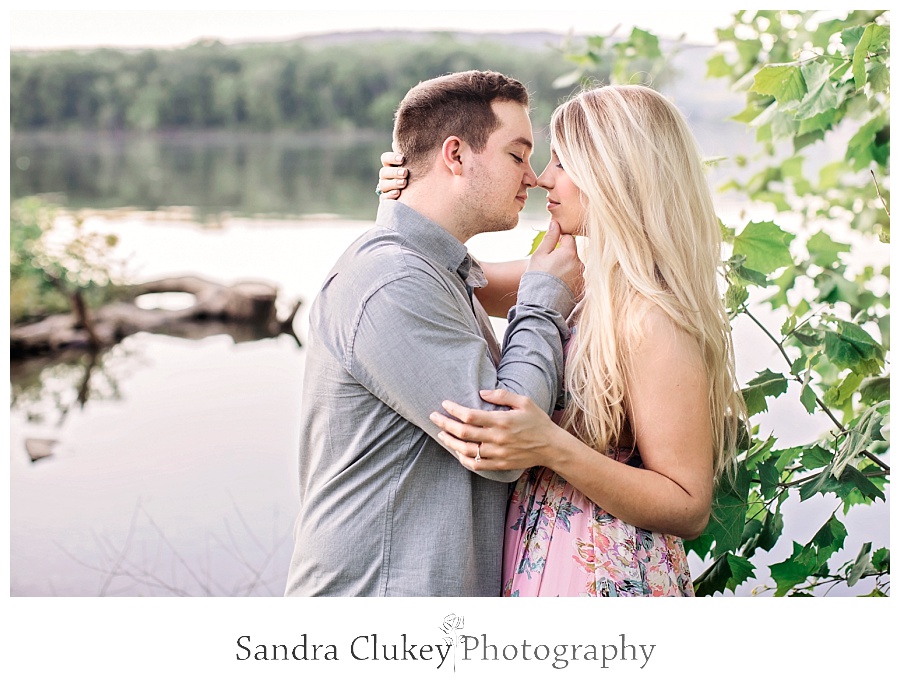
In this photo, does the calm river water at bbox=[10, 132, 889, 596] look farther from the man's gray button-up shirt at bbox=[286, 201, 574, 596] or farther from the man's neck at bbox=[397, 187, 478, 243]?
the man's gray button-up shirt at bbox=[286, 201, 574, 596]

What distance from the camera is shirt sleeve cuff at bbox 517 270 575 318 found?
1.51 m

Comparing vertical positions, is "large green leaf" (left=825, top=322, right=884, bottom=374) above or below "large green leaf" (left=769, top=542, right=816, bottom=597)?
above

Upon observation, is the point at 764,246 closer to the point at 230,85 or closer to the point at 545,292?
the point at 545,292

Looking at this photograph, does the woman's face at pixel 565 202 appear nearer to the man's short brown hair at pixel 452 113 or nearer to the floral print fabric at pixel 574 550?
the man's short brown hair at pixel 452 113

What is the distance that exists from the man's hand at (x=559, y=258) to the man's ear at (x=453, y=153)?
0.20 meters

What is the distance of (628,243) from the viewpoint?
4.99ft

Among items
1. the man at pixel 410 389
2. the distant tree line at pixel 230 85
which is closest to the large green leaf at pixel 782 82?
the man at pixel 410 389

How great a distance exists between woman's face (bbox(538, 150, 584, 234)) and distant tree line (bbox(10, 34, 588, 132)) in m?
2.79

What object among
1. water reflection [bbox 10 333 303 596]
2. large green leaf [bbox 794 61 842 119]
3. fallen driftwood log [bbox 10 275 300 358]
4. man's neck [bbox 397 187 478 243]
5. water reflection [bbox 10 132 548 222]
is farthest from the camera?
fallen driftwood log [bbox 10 275 300 358]

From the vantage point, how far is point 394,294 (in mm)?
1425
